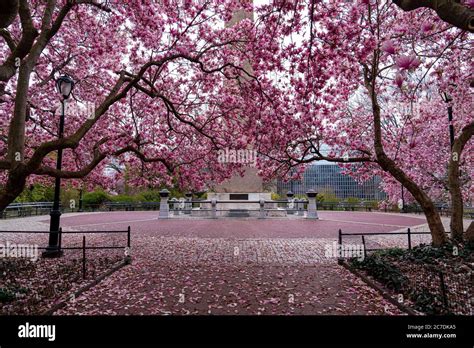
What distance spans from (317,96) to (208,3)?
4.28m

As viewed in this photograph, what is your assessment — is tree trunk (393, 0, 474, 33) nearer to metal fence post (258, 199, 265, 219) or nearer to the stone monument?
metal fence post (258, 199, 265, 219)

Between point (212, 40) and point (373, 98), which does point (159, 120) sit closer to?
point (212, 40)

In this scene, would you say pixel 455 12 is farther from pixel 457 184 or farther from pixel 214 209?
pixel 214 209

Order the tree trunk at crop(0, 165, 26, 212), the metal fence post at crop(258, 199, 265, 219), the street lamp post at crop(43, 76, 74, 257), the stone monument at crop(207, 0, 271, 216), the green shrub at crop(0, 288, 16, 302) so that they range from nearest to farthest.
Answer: the tree trunk at crop(0, 165, 26, 212)
the green shrub at crop(0, 288, 16, 302)
the street lamp post at crop(43, 76, 74, 257)
the metal fence post at crop(258, 199, 265, 219)
the stone monument at crop(207, 0, 271, 216)

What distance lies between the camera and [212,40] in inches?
347

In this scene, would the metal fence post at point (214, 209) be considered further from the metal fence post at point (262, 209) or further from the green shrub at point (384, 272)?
the green shrub at point (384, 272)

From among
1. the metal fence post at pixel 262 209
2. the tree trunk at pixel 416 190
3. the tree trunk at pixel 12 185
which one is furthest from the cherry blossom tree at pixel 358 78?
the metal fence post at pixel 262 209

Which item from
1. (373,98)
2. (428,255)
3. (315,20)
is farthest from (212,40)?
(428,255)

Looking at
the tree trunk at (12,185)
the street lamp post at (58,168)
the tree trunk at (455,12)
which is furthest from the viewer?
the street lamp post at (58,168)

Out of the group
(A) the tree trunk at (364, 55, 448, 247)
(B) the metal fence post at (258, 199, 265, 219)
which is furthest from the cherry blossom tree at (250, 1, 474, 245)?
(B) the metal fence post at (258, 199, 265, 219)

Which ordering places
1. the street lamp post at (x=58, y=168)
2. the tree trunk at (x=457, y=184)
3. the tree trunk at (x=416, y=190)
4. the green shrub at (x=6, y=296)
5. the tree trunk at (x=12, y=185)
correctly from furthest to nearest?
the street lamp post at (x=58, y=168), the tree trunk at (x=457, y=184), the tree trunk at (x=416, y=190), the green shrub at (x=6, y=296), the tree trunk at (x=12, y=185)

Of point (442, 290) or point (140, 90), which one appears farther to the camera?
point (140, 90)

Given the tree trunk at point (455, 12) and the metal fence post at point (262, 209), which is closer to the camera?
the tree trunk at point (455, 12)

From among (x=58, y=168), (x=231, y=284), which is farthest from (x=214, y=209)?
(x=231, y=284)
